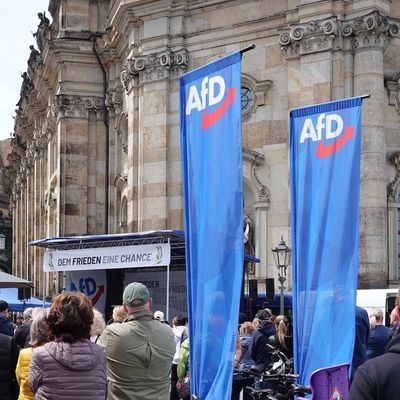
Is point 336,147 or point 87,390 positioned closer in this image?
point 87,390

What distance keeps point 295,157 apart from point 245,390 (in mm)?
3164

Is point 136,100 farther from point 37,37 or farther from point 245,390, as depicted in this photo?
point 37,37

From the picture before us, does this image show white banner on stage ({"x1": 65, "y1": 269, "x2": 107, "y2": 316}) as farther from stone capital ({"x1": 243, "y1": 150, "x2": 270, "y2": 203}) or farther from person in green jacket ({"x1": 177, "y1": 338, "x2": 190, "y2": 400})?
person in green jacket ({"x1": 177, "y1": 338, "x2": 190, "y2": 400})

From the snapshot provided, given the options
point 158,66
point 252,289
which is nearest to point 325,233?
point 252,289

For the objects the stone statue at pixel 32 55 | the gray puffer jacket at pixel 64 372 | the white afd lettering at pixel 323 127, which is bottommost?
the gray puffer jacket at pixel 64 372

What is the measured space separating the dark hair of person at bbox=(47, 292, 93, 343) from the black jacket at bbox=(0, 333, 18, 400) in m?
1.90

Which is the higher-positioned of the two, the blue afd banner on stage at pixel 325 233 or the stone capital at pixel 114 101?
the stone capital at pixel 114 101

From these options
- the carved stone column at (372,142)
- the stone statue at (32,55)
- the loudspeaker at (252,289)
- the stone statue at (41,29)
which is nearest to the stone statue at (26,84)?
the stone statue at (32,55)

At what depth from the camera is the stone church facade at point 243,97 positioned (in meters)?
23.5

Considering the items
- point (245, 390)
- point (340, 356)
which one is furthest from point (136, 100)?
point (340, 356)

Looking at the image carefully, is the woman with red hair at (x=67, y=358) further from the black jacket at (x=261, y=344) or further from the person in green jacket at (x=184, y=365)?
the black jacket at (x=261, y=344)

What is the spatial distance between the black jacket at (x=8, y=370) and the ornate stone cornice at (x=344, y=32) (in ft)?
57.8

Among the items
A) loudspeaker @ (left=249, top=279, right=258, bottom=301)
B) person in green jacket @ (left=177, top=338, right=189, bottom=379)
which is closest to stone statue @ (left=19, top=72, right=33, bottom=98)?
loudspeaker @ (left=249, top=279, right=258, bottom=301)

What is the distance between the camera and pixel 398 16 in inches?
951
